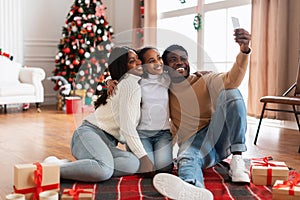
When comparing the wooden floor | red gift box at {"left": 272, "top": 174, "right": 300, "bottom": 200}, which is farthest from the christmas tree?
red gift box at {"left": 272, "top": 174, "right": 300, "bottom": 200}

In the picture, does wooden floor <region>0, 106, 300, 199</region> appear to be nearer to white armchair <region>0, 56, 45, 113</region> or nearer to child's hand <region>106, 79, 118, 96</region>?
child's hand <region>106, 79, 118, 96</region>

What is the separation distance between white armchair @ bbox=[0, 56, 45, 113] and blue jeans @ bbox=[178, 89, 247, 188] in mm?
3474

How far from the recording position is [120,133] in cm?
224

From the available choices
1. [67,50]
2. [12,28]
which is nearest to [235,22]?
[67,50]

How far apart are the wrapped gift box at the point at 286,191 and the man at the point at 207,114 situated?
282 millimetres

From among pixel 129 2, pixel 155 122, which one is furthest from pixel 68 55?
pixel 155 122

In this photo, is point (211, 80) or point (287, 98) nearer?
point (211, 80)

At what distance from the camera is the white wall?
6.33 metres

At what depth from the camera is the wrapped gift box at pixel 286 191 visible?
5.95 feet

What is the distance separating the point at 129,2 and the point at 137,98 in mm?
4470

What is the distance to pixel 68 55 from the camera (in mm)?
5918

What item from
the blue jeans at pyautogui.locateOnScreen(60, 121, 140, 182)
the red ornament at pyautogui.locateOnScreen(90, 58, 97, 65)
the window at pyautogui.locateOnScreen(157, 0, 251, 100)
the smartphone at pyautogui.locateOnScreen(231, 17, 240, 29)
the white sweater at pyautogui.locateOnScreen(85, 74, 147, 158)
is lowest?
the blue jeans at pyautogui.locateOnScreen(60, 121, 140, 182)

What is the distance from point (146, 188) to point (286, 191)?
23.8 inches

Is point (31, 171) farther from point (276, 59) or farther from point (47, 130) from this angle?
point (276, 59)
